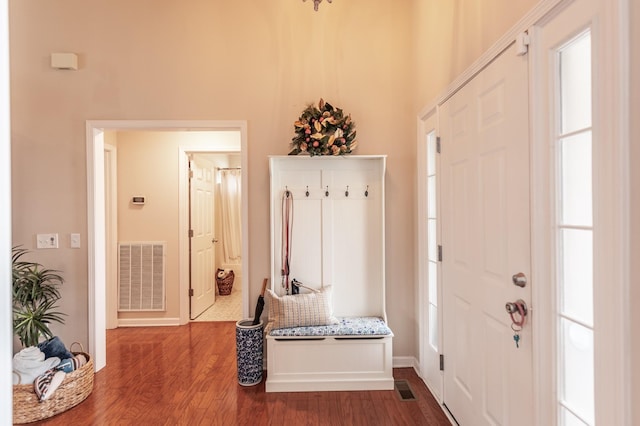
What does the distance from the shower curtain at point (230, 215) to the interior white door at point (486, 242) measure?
14.4 feet

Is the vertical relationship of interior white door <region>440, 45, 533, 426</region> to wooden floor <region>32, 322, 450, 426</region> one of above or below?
above

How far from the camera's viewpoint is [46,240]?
3029mm

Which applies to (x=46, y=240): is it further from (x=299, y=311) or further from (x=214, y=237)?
(x=214, y=237)

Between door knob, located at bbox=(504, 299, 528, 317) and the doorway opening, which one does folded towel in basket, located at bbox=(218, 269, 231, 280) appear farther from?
door knob, located at bbox=(504, 299, 528, 317)

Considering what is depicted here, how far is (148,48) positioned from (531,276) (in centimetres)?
333

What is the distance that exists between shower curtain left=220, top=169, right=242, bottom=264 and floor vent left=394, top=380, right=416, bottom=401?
3.88m

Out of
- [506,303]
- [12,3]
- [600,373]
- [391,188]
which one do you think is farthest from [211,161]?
[600,373]

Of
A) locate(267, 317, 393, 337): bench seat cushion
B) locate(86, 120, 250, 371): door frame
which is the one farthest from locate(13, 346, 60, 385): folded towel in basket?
locate(267, 317, 393, 337): bench seat cushion

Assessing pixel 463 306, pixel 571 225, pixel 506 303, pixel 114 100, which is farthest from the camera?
pixel 114 100

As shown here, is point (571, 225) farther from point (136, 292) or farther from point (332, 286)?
point (136, 292)

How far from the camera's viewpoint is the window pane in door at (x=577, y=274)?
3.88 ft

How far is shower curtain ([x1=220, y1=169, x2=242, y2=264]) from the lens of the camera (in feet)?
19.9

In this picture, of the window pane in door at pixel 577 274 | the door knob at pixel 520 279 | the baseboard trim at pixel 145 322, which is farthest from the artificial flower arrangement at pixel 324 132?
the baseboard trim at pixel 145 322

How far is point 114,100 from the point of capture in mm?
3078
